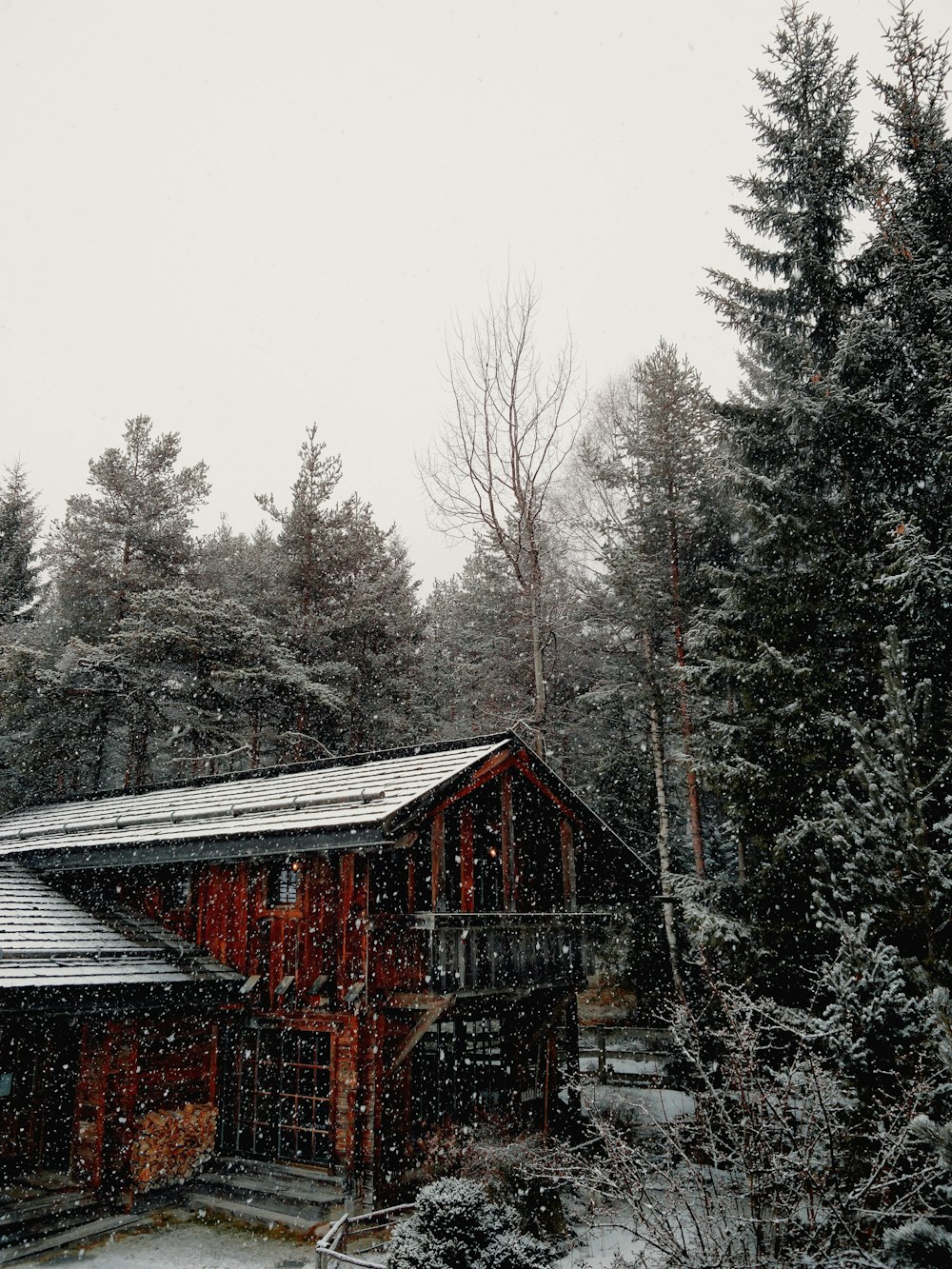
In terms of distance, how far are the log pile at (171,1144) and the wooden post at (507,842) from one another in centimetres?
579

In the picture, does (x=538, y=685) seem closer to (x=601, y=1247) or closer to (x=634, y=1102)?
(x=634, y=1102)

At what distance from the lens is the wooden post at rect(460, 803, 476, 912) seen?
12.3m

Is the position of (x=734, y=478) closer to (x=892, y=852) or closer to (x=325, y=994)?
(x=892, y=852)

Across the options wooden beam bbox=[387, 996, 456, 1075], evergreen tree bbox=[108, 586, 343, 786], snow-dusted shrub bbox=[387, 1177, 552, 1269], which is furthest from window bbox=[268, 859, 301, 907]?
evergreen tree bbox=[108, 586, 343, 786]

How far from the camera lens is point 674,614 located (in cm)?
2008

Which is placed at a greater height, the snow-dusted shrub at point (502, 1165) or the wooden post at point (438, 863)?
the wooden post at point (438, 863)

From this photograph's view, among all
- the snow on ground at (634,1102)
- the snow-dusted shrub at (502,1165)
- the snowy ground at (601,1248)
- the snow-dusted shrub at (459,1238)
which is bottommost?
the snow on ground at (634,1102)

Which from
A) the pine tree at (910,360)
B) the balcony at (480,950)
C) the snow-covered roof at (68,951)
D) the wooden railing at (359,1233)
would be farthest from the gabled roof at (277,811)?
the pine tree at (910,360)

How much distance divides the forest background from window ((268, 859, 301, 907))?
6.86 m

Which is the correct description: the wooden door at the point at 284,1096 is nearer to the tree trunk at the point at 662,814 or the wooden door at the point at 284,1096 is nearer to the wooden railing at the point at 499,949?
the wooden railing at the point at 499,949

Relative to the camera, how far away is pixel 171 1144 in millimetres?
11672

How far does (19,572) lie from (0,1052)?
2100 centimetres

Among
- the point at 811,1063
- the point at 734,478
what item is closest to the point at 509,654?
the point at 734,478

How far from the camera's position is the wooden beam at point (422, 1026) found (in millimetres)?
10646
